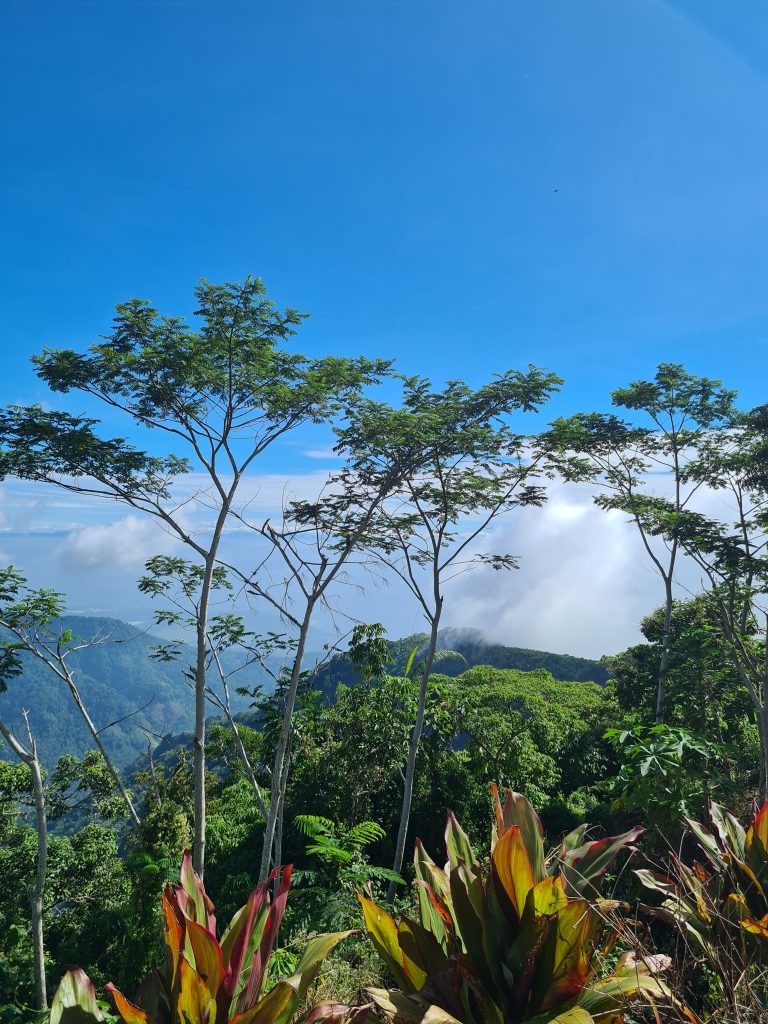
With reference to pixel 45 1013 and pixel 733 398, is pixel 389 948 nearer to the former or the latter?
pixel 45 1013

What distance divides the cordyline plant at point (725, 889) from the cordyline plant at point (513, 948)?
1.42 ft

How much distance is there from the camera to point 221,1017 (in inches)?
71.5

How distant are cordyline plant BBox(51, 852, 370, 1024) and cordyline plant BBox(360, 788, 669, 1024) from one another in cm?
22

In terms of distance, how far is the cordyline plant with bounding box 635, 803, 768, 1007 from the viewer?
2.20m

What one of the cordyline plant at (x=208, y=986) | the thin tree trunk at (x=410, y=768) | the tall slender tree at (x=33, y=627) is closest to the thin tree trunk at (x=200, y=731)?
the tall slender tree at (x=33, y=627)

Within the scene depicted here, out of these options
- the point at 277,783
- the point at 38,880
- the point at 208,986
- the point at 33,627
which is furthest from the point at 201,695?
the point at 208,986

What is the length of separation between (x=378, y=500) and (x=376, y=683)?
4.98 m

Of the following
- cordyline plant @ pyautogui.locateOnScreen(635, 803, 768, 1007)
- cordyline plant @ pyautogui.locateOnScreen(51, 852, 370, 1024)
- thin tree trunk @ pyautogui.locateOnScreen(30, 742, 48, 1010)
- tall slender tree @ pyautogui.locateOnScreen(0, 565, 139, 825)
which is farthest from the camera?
tall slender tree @ pyautogui.locateOnScreen(0, 565, 139, 825)

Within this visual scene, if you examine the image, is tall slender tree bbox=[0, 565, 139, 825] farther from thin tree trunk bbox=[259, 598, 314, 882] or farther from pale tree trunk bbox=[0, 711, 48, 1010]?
thin tree trunk bbox=[259, 598, 314, 882]

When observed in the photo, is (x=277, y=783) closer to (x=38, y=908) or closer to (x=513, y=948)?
(x=38, y=908)

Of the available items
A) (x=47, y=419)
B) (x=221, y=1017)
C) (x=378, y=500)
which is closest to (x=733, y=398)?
(x=378, y=500)

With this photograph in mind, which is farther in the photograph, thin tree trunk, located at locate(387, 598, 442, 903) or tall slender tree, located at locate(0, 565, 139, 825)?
tall slender tree, located at locate(0, 565, 139, 825)

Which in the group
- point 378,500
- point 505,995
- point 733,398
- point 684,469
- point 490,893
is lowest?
point 505,995

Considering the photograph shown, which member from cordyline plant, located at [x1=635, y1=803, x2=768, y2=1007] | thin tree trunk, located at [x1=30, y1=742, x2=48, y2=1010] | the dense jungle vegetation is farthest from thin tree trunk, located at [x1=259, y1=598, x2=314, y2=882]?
cordyline plant, located at [x1=635, y1=803, x2=768, y2=1007]
